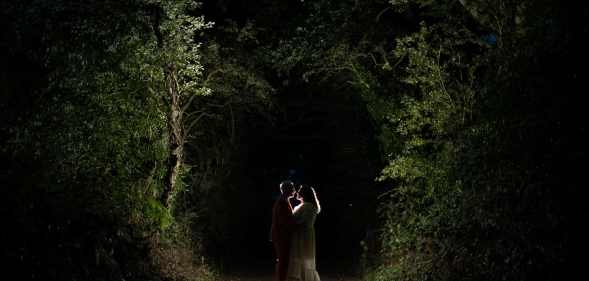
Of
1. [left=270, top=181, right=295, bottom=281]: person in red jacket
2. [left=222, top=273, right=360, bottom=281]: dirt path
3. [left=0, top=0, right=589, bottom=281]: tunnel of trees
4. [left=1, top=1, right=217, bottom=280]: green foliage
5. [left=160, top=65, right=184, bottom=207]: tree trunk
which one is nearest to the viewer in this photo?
[left=0, top=0, right=589, bottom=281]: tunnel of trees

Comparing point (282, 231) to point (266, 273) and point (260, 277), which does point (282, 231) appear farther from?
point (266, 273)

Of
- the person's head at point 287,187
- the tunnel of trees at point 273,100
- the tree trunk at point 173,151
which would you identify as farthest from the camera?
the tree trunk at point 173,151

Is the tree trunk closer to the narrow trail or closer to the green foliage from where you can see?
the green foliage

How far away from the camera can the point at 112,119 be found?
1462cm

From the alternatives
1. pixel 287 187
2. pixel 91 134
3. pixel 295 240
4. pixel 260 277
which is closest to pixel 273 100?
pixel 260 277

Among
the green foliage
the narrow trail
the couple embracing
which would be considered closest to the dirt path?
the narrow trail

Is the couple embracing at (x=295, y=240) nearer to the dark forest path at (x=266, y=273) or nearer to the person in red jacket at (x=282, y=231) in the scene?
the person in red jacket at (x=282, y=231)

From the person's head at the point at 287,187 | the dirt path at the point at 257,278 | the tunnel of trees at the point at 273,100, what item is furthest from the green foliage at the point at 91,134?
the person's head at the point at 287,187

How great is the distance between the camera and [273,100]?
2211 cm

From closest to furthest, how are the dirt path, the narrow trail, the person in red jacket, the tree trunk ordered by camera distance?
the person in red jacket → the tree trunk → the dirt path → the narrow trail

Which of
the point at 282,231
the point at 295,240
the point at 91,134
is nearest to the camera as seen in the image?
the point at 91,134

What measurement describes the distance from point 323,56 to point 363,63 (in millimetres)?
1022

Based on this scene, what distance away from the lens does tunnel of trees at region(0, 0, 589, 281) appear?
10.3 metres

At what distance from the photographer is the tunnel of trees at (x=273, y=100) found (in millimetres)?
10297
